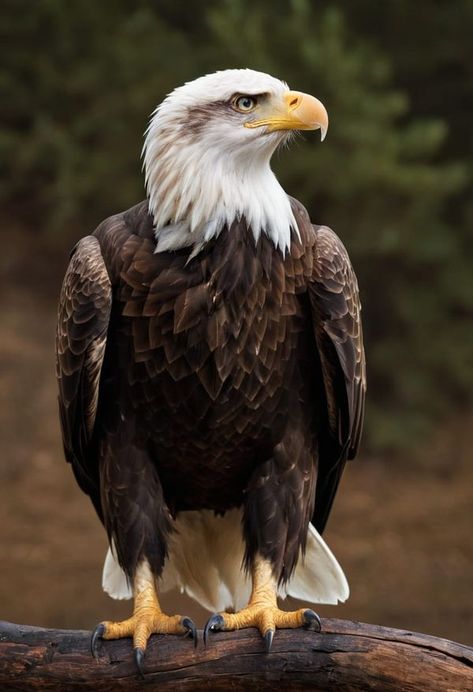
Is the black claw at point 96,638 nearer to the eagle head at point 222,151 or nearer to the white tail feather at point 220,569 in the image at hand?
the white tail feather at point 220,569

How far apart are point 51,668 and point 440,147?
6818mm

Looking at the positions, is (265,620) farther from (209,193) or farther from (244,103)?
(244,103)

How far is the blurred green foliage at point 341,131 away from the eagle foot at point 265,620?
493cm

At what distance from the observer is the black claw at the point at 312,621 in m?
3.87

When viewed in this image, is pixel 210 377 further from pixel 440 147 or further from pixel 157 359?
pixel 440 147

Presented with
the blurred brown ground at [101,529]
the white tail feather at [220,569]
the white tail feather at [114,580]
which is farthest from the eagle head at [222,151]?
the blurred brown ground at [101,529]

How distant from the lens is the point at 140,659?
12.8 feet

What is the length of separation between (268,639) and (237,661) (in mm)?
130

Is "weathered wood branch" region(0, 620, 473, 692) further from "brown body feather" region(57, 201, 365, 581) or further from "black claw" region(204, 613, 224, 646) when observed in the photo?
"brown body feather" region(57, 201, 365, 581)

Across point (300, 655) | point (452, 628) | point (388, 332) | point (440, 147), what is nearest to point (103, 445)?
point (300, 655)

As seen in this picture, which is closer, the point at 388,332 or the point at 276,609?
the point at 276,609

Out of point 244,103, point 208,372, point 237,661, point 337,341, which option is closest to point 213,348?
point 208,372

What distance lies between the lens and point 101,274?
4207mm

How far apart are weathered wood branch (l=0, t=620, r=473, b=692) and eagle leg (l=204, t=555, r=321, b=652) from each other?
3 centimetres
